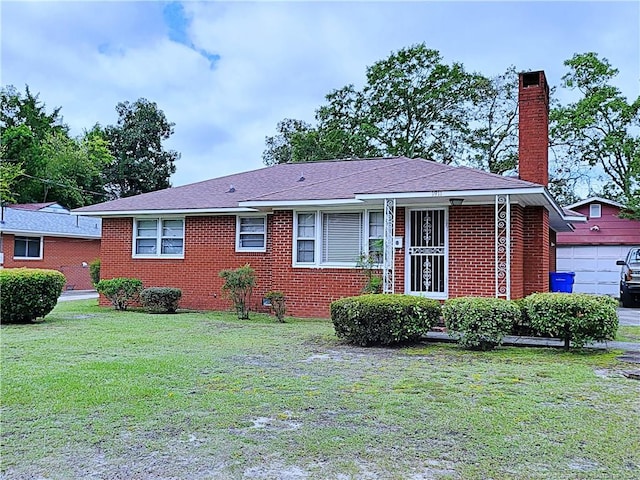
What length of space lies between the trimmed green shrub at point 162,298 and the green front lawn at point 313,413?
17.2ft

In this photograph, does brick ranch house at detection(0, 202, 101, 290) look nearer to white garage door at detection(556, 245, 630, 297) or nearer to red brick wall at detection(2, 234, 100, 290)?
red brick wall at detection(2, 234, 100, 290)

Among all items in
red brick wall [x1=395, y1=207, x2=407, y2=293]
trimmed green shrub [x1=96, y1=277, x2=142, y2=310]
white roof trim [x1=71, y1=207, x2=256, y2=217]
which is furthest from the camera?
trimmed green shrub [x1=96, y1=277, x2=142, y2=310]

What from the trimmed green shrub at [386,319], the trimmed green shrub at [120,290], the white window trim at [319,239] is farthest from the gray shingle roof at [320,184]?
the trimmed green shrub at [386,319]

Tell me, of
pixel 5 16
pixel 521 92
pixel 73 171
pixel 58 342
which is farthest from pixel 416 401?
pixel 73 171

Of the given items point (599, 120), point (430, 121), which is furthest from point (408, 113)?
point (599, 120)

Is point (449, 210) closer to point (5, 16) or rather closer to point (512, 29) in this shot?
point (512, 29)

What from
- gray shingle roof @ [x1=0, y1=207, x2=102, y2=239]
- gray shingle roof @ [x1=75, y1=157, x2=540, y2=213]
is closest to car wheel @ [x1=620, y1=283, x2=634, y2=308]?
gray shingle roof @ [x1=75, y1=157, x2=540, y2=213]

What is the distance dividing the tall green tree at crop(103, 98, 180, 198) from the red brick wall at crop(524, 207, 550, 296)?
112 ft

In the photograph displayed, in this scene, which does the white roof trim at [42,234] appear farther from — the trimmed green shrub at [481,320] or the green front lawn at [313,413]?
the trimmed green shrub at [481,320]

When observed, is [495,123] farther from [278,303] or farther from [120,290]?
[120,290]

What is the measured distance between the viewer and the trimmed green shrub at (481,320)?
28.6 ft

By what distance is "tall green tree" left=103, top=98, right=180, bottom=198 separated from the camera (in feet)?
137

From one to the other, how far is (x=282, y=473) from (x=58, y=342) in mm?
6826

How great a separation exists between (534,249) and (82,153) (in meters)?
34.5
